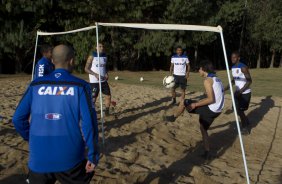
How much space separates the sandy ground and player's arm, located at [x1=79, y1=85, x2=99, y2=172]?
2.42m

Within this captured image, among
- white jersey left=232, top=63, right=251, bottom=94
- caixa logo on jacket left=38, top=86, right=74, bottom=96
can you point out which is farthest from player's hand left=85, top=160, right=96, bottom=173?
white jersey left=232, top=63, right=251, bottom=94

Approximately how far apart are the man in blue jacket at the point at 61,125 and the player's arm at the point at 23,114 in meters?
0.03

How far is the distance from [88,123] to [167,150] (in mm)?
4397

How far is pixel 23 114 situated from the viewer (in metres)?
3.49

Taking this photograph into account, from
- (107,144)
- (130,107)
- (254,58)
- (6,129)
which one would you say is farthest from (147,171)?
(254,58)

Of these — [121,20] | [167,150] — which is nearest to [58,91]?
[167,150]

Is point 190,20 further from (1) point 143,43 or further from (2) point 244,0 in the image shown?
(2) point 244,0

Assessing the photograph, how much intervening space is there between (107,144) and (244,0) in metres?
35.5

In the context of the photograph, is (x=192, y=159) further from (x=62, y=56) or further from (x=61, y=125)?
(x=62, y=56)

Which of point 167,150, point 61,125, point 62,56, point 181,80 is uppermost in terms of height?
point 62,56

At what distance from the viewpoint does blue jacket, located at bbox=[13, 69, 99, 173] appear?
129 inches

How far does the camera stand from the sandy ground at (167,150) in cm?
609

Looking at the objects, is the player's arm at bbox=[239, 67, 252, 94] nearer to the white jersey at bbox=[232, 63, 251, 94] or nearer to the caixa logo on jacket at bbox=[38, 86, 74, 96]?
the white jersey at bbox=[232, 63, 251, 94]

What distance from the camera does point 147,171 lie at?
6.23 m
